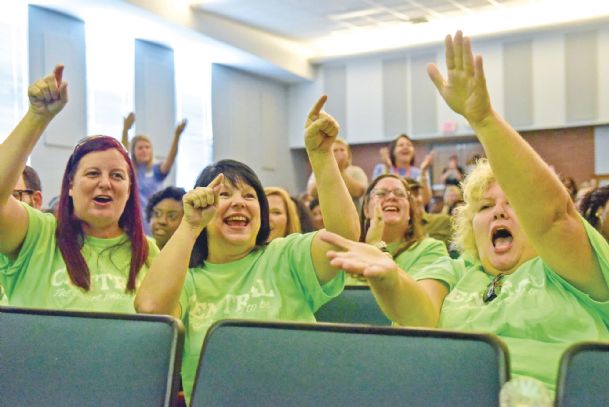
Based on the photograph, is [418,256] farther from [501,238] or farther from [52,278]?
[52,278]

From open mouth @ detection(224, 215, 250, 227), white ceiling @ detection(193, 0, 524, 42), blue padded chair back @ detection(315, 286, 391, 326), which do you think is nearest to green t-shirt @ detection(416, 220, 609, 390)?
blue padded chair back @ detection(315, 286, 391, 326)

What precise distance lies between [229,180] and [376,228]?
42.2 inches

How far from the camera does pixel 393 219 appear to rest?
3.22 m

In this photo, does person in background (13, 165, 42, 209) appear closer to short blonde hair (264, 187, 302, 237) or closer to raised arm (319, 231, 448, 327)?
short blonde hair (264, 187, 302, 237)

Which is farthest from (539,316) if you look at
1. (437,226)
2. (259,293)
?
(437,226)

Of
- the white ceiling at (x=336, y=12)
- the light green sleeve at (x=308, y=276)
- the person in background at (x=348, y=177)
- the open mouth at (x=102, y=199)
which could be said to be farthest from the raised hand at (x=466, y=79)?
the white ceiling at (x=336, y=12)

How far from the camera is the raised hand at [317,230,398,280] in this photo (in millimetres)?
1306

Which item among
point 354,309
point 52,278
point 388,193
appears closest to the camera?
point 52,278

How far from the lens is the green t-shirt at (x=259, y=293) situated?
183cm

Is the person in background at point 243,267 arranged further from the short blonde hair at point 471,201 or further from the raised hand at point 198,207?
the short blonde hair at point 471,201

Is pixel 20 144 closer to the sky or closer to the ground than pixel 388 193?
closer to the sky

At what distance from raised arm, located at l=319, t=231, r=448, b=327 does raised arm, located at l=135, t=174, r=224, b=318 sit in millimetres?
504

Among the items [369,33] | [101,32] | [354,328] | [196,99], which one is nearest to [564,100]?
[369,33]

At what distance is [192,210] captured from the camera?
1.82 meters
